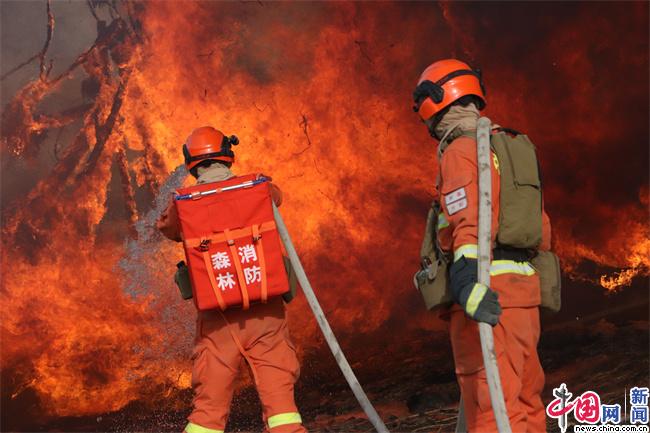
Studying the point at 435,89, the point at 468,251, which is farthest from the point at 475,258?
the point at 435,89

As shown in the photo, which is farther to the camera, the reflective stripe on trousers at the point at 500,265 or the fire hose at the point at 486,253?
the reflective stripe on trousers at the point at 500,265

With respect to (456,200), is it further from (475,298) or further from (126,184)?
(126,184)

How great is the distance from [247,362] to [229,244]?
67cm

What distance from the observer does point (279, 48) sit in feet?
29.5

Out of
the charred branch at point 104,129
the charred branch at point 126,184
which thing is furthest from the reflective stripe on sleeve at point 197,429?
the charred branch at point 104,129

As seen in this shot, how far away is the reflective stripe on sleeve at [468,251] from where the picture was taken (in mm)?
3537

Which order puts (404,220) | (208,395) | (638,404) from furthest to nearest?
(404,220) → (638,404) → (208,395)

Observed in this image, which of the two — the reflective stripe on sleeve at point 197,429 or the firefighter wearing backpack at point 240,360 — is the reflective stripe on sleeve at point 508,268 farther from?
the reflective stripe on sleeve at point 197,429

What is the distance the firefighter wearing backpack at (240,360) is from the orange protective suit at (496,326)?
3.65 feet

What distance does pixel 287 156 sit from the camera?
8.98 m

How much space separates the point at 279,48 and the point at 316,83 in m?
0.56

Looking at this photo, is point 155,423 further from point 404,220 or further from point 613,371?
point 613,371

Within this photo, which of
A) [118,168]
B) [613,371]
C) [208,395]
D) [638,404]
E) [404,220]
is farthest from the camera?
[404,220]

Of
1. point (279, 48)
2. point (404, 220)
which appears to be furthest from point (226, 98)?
point (404, 220)
